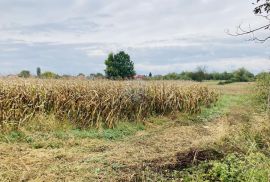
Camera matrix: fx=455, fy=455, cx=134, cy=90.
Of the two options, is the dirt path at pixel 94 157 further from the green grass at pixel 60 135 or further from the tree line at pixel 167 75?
the tree line at pixel 167 75

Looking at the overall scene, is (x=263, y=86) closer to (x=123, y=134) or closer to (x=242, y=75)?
(x=123, y=134)

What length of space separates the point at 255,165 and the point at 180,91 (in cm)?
877

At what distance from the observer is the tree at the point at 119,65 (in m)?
24.8

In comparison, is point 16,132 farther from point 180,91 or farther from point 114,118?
point 180,91

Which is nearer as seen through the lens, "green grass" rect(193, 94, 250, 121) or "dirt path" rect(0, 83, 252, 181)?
"dirt path" rect(0, 83, 252, 181)

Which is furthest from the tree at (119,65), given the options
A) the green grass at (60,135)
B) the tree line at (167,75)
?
the green grass at (60,135)

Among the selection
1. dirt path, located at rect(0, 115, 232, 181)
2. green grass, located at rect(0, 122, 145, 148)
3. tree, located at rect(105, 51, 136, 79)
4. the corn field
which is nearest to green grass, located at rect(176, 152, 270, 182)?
dirt path, located at rect(0, 115, 232, 181)

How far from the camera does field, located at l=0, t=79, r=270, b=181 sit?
299 inches

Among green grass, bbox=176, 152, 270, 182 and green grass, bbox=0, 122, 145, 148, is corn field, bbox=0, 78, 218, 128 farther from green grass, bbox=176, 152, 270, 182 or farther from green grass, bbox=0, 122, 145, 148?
green grass, bbox=176, 152, 270, 182

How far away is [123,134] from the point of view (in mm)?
11891

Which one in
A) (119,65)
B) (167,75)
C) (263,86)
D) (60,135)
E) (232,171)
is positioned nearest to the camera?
(232,171)

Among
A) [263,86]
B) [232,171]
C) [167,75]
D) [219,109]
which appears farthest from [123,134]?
[167,75]

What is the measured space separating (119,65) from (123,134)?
43.3ft

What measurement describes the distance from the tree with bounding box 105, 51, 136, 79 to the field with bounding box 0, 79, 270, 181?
26.4 feet
